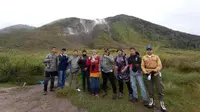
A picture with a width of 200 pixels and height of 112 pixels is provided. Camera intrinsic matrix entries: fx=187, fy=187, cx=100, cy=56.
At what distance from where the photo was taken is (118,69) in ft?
25.0

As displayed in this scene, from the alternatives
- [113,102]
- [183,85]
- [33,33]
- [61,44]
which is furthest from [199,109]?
[33,33]

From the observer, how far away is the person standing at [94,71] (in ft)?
25.9

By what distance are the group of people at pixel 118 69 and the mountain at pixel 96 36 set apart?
332 ft

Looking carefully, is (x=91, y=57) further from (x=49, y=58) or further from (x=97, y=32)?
(x=97, y=32)

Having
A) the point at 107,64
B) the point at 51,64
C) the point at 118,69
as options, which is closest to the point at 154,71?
the point at 118,69

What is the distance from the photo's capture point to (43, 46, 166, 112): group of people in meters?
6.65

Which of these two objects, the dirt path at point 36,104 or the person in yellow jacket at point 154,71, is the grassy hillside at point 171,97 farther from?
the person in yellow jacket at point 154,71

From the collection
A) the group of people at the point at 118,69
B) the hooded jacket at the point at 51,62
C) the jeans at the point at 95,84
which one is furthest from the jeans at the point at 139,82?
the hooded jacket at the point at 51,62

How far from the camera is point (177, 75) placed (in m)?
10.0

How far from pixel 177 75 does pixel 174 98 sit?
233cm

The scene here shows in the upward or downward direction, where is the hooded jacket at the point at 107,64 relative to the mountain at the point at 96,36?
downward

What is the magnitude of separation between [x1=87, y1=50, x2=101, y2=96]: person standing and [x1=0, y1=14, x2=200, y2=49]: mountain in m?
101

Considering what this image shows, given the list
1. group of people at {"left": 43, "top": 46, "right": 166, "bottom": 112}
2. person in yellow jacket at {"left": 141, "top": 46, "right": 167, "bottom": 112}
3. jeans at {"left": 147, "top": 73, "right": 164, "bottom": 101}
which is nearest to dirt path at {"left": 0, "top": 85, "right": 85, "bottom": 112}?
group of people at {"left": 43, "top": 46, "right": 166, "bottom": 112}

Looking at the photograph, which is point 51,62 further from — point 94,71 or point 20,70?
point 20,70
